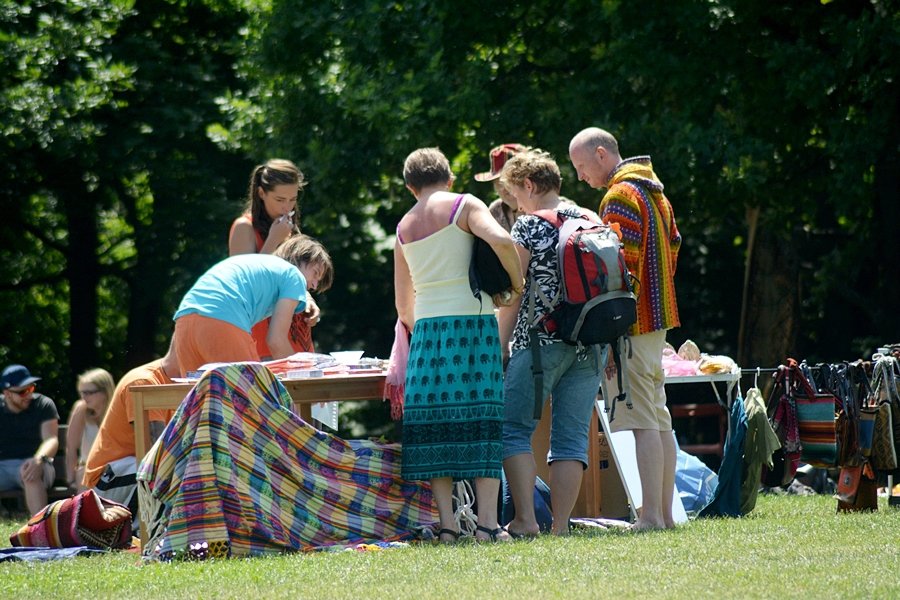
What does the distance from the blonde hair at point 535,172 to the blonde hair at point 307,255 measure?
125cm

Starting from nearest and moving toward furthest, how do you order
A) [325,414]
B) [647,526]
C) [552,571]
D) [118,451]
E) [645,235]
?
[552,571]
[647,526]
[645,235]
[325,414]
[118,451]

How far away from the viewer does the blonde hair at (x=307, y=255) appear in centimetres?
745

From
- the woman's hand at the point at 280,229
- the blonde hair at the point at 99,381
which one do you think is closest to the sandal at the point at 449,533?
the woman's hand at the point at 280,229

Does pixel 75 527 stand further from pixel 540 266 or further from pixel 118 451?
pixel 540 266

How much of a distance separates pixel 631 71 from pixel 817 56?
182cm

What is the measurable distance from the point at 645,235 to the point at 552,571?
2.22 m

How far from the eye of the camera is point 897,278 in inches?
553

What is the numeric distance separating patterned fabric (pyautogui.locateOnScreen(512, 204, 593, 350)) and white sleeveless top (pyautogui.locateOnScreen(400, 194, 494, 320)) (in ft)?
0.77

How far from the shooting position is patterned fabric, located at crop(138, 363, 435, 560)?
614 centimetres

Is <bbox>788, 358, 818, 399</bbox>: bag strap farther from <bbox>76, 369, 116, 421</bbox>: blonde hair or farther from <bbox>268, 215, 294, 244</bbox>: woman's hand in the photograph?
<bbox>76, 369, 116, 421</bbox>: blonde hair

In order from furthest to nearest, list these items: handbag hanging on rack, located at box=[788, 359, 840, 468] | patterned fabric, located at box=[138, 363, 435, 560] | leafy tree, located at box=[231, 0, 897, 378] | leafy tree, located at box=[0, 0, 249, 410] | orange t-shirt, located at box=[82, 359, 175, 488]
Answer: leafy tree, located at box=[0, 0, 249, 410]
leafy tree, located at box=[231, 0, 897, 378]
orange t-shirt, located at box=[82, 359, 175, 488]
handbag hanging on rack, located at box=[788, 359, 840, 468]
patterned fabric, located at box=[138, 363, 435, 560]

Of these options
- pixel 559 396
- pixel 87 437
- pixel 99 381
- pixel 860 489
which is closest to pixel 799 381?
pixel 860 489

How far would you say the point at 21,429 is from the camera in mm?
11516

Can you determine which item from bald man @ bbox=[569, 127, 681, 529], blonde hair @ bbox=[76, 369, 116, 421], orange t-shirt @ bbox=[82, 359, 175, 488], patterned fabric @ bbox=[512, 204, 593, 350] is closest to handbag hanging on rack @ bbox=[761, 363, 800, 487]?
bald man @ bbox=[569, 127, 681, 529]
